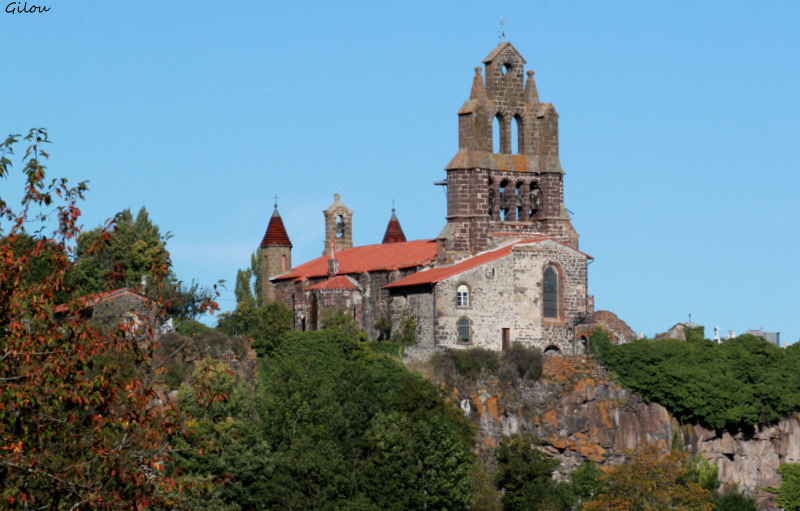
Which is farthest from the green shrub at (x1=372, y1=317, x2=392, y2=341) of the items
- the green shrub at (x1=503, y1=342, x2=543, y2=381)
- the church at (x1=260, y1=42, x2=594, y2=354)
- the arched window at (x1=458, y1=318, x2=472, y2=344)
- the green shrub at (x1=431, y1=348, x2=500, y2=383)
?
the green shrub at (x1=503, y1=342, x2=543, y2=381)

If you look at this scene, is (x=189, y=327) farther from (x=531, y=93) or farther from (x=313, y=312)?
(x=531, y=93)

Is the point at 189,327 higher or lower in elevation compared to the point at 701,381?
higher

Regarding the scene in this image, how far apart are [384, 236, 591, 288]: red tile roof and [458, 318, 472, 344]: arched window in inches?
98.0

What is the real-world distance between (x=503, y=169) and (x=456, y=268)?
6.99 m

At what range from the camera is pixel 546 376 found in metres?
78.2

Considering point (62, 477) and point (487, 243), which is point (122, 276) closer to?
point (62, 477)

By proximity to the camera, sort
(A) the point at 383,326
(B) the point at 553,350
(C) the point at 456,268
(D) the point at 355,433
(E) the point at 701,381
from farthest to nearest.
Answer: (A) the point at 383,326, (B) the point at 553,350, (C) the point at 456,268, (E) the point at 701,381, (D) the point at 355,433

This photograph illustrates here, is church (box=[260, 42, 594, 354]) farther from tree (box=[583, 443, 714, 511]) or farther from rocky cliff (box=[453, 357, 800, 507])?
tree (box=[583, 443, 714, 511])

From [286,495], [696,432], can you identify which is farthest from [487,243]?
[286,495]

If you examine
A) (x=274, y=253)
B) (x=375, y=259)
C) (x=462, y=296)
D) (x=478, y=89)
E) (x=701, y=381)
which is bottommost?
(x=701, y=381)

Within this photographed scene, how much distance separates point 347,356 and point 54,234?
4302cm

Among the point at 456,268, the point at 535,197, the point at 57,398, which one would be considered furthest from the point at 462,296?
the point at 57,398

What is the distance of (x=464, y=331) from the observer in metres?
78.1

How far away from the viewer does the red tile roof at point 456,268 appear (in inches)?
3071
